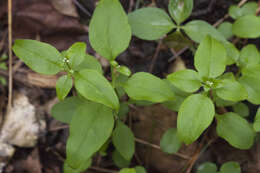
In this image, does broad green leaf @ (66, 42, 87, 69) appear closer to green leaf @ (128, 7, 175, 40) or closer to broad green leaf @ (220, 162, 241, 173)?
green leaf @ (128, 7, 175, 40)

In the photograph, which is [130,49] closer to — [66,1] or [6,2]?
[66,1]

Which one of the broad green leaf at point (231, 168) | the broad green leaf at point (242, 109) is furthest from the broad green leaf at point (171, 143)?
the broad green leaf at point (242, 109)

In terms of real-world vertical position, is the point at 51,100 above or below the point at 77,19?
below

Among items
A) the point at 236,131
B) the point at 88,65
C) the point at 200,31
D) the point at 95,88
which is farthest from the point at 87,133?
the point at 200,31

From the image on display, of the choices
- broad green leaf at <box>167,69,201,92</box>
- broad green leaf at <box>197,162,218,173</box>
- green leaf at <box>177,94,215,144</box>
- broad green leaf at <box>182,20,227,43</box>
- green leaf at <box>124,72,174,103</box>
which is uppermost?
broad green leaf at <box>182,20,227,43</box>

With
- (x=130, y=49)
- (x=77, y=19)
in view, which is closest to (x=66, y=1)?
(x=77, y=19)

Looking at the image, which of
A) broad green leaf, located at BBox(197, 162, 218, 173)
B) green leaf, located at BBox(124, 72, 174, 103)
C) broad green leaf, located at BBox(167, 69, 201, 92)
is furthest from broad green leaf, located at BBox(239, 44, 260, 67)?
broad green leaf, located at BBox(197, 162, 218, 173)
